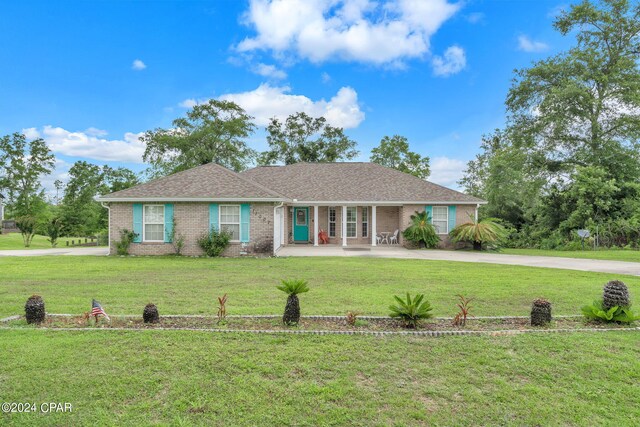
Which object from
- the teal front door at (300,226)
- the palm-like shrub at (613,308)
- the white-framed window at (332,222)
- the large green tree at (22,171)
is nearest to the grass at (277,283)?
the palm-like shrub at (613,308)

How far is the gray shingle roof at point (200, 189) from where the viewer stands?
15.3 m

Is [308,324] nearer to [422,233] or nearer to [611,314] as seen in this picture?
[611,314]

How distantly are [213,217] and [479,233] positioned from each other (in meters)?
12.9

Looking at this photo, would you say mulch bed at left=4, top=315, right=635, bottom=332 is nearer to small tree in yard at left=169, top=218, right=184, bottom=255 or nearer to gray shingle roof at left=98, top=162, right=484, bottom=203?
small tree in yard at left=169, top=218, right=184, bottom=255

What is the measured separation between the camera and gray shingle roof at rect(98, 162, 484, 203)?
15547mm

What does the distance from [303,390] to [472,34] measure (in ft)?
64.2

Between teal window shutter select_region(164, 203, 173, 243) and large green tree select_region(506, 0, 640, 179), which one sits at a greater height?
large green tree select_region(506, 0, 640, 179)

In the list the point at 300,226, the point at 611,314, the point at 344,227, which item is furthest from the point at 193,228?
the point at 611,314

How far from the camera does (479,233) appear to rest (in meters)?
17.5

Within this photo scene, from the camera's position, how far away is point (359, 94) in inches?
917

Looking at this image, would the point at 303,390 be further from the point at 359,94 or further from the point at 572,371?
the point at 359,94

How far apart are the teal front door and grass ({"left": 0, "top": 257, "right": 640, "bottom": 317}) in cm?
759

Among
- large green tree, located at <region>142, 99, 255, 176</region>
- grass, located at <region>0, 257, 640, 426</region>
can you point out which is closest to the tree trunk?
grass, located at <region>0, 257, 640, 426</region>

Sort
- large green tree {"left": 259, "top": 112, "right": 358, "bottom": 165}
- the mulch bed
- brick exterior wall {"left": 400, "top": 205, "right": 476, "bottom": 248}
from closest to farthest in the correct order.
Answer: the mulch bed < brick exterior wall {"left": 400, "top": 205, "right": 476, "bottom": 248} < large green tree {"left": 259, "top": 112, "right": 358, "bottom": 165}
